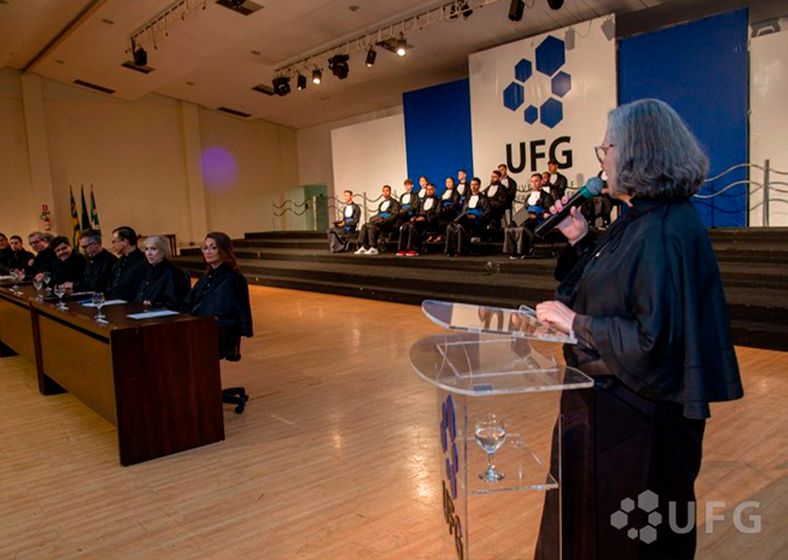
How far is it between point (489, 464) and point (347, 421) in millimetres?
2369

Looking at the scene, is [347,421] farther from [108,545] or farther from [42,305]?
[42,305]

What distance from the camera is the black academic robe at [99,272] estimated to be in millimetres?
5652

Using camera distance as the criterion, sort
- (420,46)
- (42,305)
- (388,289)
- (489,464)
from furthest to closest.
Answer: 1. (420,46)
2. (388,289)
3. (42,305)
4. (489,464)

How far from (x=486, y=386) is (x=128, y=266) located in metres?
4.44

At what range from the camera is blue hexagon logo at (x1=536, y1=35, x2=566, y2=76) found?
9430mm

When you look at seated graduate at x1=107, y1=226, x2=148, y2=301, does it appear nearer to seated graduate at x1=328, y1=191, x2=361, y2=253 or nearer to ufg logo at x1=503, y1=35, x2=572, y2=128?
seated graduate at x1=328, y1=191, x2=361, y2=253

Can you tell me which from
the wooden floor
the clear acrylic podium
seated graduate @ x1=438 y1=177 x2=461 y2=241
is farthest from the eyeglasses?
seated graduate @ x1=438 y1=177 x2=461 y2=241

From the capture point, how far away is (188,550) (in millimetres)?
2326

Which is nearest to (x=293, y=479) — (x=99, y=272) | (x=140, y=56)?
(x=99, y=272)

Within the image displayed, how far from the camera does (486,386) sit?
4.17ft

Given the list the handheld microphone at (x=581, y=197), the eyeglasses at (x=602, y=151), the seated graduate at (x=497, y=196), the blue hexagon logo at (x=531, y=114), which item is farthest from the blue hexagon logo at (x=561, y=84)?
the eyeglasses at (x=602, y=151)

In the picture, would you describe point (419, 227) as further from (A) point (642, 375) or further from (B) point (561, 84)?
(A) point (642, 375)

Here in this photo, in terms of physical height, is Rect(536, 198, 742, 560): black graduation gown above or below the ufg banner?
below

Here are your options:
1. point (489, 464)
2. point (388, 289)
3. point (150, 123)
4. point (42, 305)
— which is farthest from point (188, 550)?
point (150, 123)
